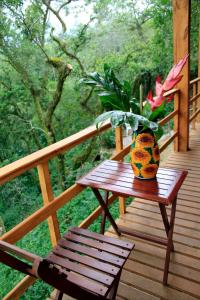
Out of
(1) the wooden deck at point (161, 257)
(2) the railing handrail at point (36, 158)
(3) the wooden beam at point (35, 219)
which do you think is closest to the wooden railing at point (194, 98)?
(1) the wooden deck at point (161, 257)

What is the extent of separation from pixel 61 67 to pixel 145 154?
4668 mm

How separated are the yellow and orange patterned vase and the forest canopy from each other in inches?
100

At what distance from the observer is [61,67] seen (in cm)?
587

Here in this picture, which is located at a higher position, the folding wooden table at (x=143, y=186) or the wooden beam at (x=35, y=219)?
the folding wooden table at (x=143, y=186)

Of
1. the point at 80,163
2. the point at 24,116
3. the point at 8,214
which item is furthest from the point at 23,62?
the point at 8,214

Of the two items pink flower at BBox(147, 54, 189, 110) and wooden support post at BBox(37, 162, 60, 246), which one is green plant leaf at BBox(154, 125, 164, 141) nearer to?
pink flower at BBox(147, 54, 189, 110)

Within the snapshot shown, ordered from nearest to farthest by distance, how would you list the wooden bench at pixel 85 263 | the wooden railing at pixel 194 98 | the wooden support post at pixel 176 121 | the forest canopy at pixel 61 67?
the wooden bench at pixel 85 263, the wooden support post at pixel 176 121, the wooden railing at pixel 194 98, the forest canopy at pixel 61 67

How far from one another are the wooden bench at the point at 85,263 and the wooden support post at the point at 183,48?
2685 millimetres

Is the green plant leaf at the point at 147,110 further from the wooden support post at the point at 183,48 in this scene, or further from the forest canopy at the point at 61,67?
the forest canopy at the point at 61,67

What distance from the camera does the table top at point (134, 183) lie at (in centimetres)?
160

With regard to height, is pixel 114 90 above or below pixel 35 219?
above

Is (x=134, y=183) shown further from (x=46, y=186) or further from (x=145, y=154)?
(x=46, y=186)

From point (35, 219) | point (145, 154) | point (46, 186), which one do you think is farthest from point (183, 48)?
point (35, 219)

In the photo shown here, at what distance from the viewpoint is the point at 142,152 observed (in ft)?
5.63
